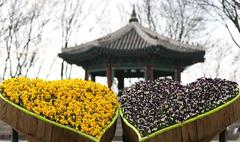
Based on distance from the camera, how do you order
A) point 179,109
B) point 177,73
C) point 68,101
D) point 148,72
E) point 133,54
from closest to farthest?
point 179,109 → point 68,101 → point 133,54 → point 148,72 → point 177,73

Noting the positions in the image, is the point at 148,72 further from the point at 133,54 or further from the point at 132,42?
the point at 132,42

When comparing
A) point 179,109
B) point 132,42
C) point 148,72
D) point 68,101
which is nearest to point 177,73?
point 148,72

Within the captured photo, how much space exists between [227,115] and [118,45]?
1446 cm

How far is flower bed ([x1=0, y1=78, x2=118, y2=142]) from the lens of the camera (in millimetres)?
6004

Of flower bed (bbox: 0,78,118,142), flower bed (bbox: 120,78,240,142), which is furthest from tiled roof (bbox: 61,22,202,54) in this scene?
flower bed (bbox: 0,78,118,142)

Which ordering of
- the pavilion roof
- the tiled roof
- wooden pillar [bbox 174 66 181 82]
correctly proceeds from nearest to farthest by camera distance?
the pavilion roof, the tiled roof, wooden pillar [bbox 174 66 181 82]

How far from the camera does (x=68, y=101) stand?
250 inches

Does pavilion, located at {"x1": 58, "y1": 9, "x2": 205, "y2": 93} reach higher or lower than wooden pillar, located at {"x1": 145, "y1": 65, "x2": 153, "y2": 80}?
higher

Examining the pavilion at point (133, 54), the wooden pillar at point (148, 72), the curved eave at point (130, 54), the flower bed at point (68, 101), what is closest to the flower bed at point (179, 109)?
the flower bed at point (68, 101)

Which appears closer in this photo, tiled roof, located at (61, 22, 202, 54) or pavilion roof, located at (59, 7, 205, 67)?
pavilion roof, located at (59, 7, 205, 67)

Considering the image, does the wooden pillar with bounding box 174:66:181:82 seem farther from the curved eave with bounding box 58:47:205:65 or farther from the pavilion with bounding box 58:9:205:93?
the curved eave with bounding box 58:47:205:65

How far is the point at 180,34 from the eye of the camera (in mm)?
31969

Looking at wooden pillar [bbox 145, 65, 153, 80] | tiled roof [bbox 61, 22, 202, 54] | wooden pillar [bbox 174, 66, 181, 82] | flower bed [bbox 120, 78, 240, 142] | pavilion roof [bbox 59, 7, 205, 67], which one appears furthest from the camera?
wooden pillar [bbox 174, 66, 181, 82]

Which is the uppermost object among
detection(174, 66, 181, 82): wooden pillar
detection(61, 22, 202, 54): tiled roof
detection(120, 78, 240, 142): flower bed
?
detection(61, 22, 202, 54): tiled roof
